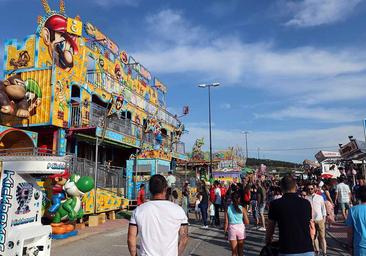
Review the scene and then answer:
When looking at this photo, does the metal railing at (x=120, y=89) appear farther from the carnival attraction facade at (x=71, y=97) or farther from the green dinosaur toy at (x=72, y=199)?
the green dinosaur toy at (x=72, y=199)

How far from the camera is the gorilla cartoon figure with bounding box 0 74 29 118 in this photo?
42.9ft

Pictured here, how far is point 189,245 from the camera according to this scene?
9828 mm

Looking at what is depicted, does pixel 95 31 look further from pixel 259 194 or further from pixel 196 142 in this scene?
pixel 196 142

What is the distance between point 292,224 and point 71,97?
618 inches

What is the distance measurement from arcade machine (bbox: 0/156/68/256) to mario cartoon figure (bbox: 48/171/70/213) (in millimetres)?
3762

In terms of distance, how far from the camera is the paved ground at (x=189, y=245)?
348 inches

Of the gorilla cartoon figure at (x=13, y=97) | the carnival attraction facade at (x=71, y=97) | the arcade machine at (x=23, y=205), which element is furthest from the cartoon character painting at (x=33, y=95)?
the arcade machine at (x=23, y=205)

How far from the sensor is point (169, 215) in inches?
139

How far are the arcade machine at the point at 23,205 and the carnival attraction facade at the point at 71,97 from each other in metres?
5.79

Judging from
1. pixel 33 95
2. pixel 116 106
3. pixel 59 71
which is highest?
pixel 59 71

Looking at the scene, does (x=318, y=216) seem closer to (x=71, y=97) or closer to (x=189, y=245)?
(x=189, y=245)

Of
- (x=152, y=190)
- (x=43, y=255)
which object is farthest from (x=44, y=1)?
(x=152, y=190)

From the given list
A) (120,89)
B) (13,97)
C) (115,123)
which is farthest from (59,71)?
(120,89)

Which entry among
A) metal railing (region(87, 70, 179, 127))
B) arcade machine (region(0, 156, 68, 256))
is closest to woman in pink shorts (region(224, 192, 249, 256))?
arcade machine (region(0, 156, 68, 256))
